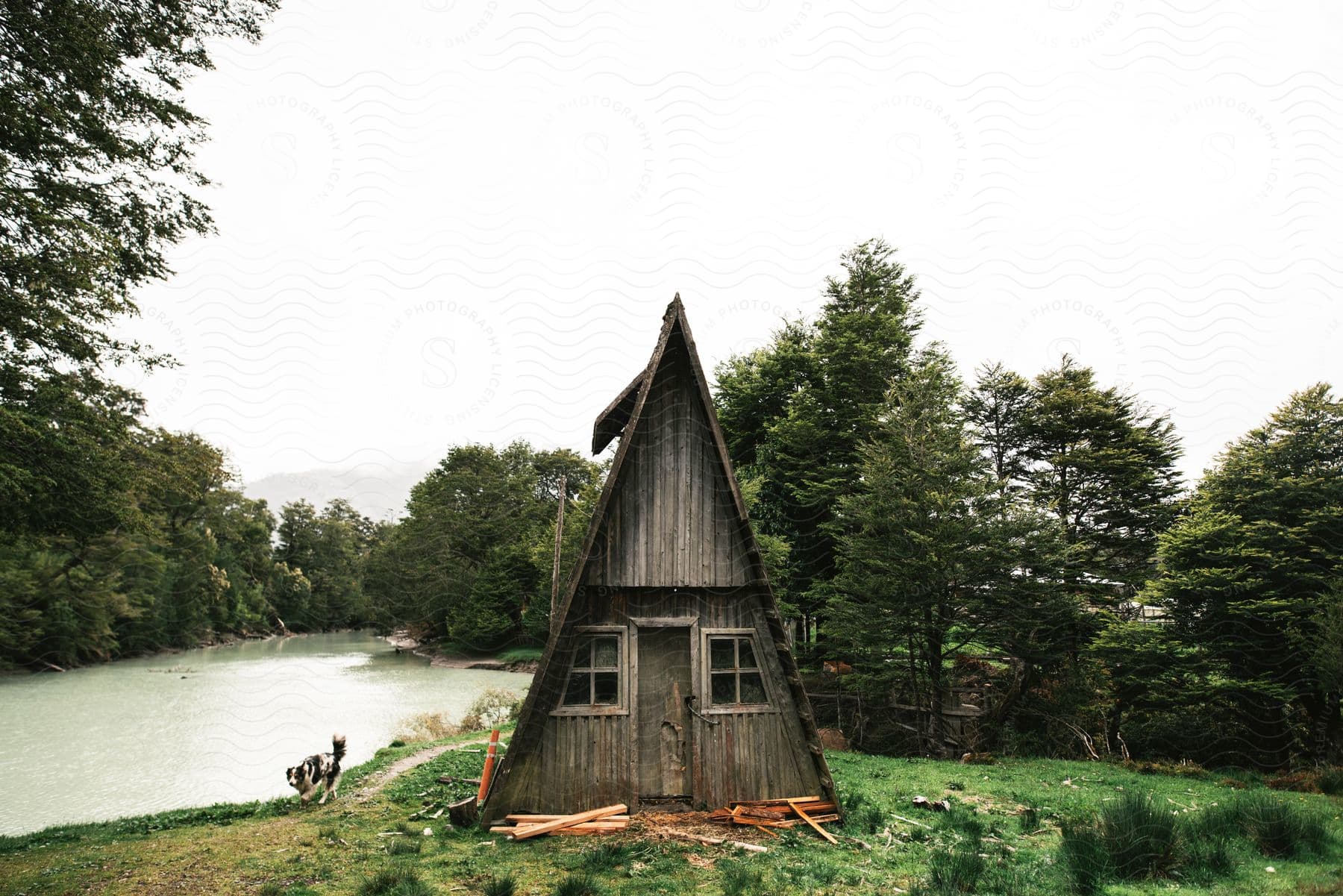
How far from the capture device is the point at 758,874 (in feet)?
18.9

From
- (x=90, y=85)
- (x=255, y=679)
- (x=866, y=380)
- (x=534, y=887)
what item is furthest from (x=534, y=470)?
(x=534, y=887)

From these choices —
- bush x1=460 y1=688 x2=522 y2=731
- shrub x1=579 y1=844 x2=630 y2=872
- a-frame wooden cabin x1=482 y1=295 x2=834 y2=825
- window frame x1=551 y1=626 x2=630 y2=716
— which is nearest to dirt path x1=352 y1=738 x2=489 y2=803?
bush x1=460 y1=688 x2=522 y2=731

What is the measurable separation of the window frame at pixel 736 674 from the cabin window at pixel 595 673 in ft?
3.80

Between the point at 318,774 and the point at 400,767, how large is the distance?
2715 millimetres

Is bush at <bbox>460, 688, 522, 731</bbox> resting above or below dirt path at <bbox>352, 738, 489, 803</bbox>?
below

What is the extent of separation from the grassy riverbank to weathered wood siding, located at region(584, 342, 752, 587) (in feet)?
10.3

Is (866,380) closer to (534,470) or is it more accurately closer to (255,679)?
(255,679)

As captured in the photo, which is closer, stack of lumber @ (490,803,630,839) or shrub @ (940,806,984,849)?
shrub @ (940,806,984,849)

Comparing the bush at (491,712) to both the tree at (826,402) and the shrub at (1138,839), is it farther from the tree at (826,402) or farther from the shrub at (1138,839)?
the shrub at (1138,839)

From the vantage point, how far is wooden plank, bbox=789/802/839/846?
7012mm

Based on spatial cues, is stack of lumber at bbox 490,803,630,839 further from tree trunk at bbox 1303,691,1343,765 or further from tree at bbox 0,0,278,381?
tree trunk at bbox 1303,691,1343,765

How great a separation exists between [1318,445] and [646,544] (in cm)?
1420

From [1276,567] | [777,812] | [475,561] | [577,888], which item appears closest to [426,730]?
[777,812]

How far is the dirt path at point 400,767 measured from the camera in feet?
33.7
